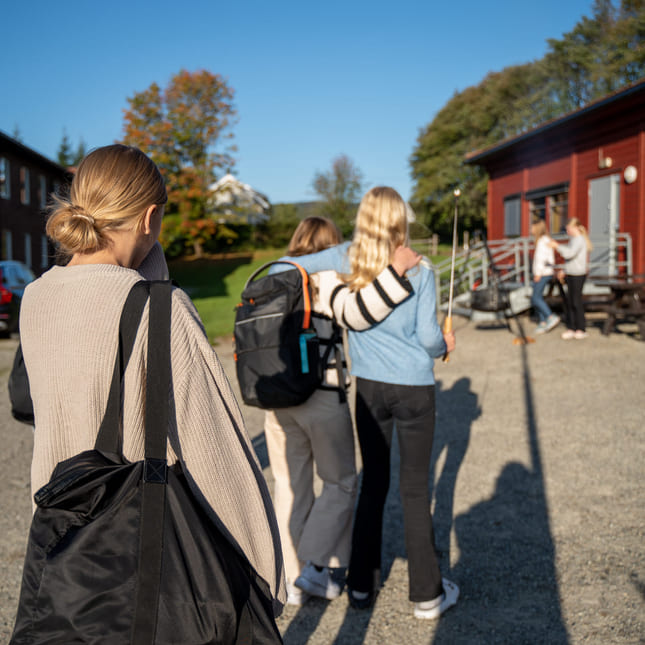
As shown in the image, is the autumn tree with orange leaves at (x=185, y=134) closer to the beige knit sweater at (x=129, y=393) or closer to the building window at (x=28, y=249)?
the building window at (x=28, y=249)

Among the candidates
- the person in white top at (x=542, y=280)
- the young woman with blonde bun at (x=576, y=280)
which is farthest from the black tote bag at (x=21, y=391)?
the person in white top at (x=542, y=280)

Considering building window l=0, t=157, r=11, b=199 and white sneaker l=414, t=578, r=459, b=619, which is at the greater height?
building window l=0, t=157, r=11, b=199

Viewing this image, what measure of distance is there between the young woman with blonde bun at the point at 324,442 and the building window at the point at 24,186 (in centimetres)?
3095

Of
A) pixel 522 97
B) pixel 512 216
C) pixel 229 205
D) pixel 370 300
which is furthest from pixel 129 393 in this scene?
pixel 522 97

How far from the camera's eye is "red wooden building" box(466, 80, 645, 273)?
48.3 ft

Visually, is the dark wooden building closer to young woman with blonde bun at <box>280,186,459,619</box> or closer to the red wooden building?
the red wooden building

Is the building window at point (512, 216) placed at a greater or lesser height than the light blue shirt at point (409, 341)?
greater

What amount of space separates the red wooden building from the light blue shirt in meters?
13.1

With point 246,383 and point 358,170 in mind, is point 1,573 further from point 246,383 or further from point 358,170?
point 358,170

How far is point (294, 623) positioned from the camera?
328cm

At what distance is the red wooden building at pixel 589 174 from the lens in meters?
14.7

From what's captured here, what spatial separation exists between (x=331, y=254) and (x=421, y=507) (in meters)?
1.35

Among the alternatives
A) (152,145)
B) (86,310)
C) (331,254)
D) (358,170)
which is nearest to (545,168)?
(331,254)

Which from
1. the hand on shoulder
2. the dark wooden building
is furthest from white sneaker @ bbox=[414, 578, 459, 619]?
the dark wooden building
